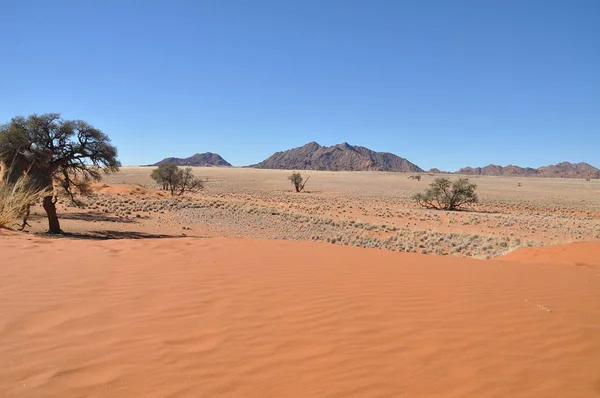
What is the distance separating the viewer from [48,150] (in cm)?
1680

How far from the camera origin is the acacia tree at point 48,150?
16.1 metres

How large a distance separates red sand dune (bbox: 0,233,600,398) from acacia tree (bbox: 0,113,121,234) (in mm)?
10718

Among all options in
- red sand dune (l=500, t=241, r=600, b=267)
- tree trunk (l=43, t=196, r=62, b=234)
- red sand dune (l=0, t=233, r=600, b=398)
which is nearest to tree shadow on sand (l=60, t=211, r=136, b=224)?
tree trunk (l=43, t=196, r=62, b=234)

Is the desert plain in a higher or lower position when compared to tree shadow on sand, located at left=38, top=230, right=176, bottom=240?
higher

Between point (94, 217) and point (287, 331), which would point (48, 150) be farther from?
point (287, 331)

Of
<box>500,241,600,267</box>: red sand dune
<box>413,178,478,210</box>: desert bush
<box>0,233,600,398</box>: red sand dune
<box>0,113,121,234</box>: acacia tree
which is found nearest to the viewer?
<box>0,233,600,398</box>: red sand dune

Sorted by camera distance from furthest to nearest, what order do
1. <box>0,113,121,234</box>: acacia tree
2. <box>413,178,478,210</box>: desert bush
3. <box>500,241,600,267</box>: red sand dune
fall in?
<box>413,178,478,210</box>: desert bush → <box>0,113,121,234</box>: acacia tree → <box>500,241,600,267</box>: red sand dune

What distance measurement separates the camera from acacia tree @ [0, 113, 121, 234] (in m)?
16.1

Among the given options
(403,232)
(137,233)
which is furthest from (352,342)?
(403,232)

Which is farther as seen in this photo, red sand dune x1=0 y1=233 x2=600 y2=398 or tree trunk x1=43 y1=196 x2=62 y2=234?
tree trunk x1=43 y1=196 x2=62 y2=234

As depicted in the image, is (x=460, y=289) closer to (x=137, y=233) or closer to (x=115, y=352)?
(x=115, y=352)

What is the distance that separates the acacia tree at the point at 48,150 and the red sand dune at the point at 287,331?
10.7 meters

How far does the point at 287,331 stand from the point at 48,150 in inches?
654

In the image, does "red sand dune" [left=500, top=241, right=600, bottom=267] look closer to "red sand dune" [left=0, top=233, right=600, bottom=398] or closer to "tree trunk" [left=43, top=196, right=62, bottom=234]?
"red sand dune" [left=0, top=233, right=600, bottom=398]
